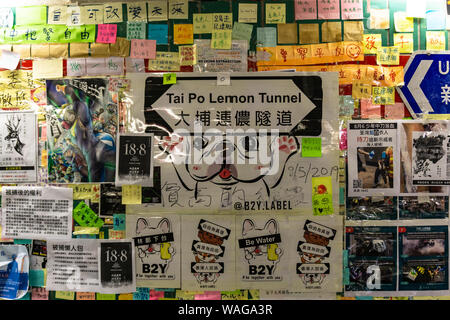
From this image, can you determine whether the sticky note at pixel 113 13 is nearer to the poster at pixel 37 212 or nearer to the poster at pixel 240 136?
the poster at pixel 240 136

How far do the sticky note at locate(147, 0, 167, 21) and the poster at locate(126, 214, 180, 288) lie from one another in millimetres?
1037

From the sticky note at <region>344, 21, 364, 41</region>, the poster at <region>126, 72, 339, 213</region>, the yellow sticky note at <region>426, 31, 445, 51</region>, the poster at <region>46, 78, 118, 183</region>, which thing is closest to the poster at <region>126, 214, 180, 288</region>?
the poster at <region>126, 72, 339, 213</region>

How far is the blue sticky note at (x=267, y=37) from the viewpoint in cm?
151

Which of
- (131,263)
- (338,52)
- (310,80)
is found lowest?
(131,263)

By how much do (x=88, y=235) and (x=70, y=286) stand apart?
0.96 feet

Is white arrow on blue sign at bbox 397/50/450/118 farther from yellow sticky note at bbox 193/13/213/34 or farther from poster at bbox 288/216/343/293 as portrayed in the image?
yellow sticky note at bbox 193/13/213/34

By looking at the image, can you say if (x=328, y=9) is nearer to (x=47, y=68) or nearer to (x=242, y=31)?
(x=242, y=31)

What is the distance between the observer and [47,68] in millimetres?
1554

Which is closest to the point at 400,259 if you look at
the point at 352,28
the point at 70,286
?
the point at 352,28

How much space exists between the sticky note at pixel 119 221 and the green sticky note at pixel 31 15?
110 centimetres

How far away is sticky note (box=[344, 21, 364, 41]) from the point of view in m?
1.50

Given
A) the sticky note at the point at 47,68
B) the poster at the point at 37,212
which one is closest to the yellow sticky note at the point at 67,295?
the poster at the point at 37,212

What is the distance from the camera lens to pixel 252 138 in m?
1.50

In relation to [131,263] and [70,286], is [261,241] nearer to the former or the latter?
[131,263]
